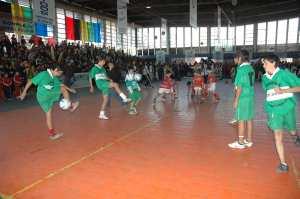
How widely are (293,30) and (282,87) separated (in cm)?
3711

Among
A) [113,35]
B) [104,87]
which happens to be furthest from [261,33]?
[104,87]

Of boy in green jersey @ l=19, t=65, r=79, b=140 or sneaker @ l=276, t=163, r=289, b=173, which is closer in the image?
sneaker @ l=276, t=163, r=289, b=173

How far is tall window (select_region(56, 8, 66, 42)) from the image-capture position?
87.4 feet

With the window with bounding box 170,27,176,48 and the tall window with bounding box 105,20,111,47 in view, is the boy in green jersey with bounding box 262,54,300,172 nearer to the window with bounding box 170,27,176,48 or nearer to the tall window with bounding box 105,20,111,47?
the tall window with bounding box 105,20,111,47

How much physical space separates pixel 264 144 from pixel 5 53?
552 inches

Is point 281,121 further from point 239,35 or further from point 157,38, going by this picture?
point 239,35

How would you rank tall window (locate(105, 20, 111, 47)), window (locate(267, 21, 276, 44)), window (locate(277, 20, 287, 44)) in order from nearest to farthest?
1. tall window (locate(105, 20, 111, 47))
2. window (locate(277, 20, 287, 44))
3. window (locate(267, 21, 276, 44))

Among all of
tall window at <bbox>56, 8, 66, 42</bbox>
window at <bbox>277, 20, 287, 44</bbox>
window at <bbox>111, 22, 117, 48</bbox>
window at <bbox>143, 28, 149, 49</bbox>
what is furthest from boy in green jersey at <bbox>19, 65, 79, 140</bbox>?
window at <bbox>277, 20, 287, 44</bbox>

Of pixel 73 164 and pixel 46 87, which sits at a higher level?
pixel 46 87

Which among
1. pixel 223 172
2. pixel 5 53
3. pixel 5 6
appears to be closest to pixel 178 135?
pixel 223 172

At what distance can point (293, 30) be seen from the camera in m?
37.5

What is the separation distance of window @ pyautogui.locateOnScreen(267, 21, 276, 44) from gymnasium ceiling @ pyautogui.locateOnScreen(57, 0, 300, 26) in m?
1.55

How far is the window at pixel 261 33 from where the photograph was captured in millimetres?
40125

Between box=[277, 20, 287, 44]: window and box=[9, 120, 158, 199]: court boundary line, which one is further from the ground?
box=[277, 20, 287, 44]: window
